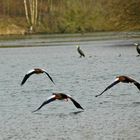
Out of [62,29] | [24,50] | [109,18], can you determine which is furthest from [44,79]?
[109,18]

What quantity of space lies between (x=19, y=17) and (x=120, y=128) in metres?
116

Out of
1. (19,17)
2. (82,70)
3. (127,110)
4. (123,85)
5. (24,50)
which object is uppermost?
(127,110)

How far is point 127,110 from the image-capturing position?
27688 millimetres

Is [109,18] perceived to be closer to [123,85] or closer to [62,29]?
[62,29]

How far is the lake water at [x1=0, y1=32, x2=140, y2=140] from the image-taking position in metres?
23.8

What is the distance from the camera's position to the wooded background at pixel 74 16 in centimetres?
12325

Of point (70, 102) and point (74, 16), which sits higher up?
point (70, 102)

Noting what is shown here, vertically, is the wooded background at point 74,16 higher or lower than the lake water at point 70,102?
lower

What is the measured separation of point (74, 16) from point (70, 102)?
9268 centimetres

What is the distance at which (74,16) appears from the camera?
404 ft

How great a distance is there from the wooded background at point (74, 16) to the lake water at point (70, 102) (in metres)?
63.9

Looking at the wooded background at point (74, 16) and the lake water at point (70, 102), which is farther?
the wooded background at point (74, 16)

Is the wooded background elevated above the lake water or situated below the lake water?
below

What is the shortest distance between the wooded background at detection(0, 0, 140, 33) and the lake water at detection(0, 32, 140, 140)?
210 feet
